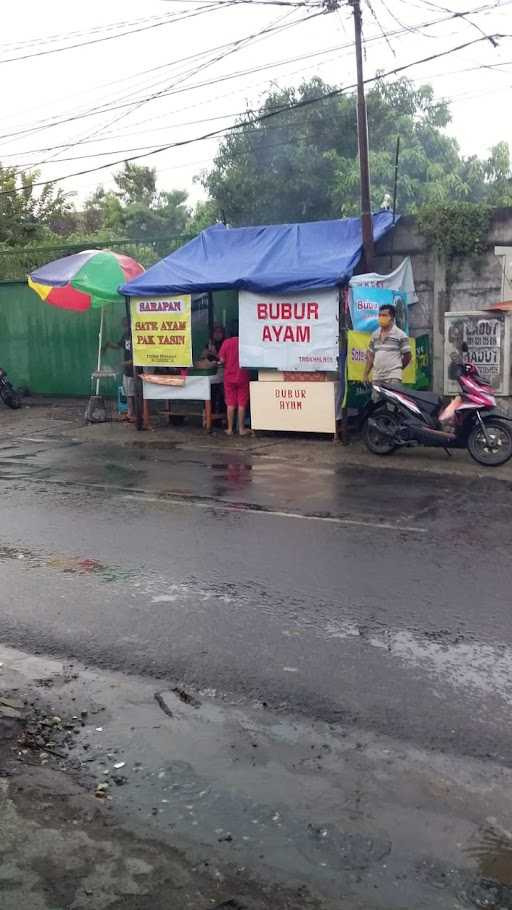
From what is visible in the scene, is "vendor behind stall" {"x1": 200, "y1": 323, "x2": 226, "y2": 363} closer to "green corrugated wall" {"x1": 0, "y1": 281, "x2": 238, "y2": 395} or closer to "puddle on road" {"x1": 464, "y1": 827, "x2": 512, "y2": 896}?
"green corrugated wall" {"x1": 0, "y1": 281, "x2": 238, "y2": 395}

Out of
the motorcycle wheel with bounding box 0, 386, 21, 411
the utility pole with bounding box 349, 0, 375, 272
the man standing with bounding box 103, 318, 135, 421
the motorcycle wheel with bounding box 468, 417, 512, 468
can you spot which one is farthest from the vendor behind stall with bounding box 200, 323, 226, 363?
the motorcycle wheel with bounding box 0, 386, 21, 411

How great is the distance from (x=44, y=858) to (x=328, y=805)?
1083mm

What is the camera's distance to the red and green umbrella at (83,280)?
587 inches

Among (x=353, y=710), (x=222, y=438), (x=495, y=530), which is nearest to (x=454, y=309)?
(x=222, y=438)

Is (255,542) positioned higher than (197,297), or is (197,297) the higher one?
(197,297)

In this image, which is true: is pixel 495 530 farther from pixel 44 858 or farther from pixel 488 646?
pixel 44 858

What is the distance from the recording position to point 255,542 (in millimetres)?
7301

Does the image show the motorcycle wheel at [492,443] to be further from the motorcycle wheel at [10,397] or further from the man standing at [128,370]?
the motorcycle wheel at [10,397]

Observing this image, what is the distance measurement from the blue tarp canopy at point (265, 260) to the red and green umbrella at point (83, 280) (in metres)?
0.95

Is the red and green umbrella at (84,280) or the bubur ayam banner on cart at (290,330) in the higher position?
the red and green umbrella at (84,280)

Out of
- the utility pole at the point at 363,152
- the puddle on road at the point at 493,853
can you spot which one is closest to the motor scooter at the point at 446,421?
the utility pole at the point at 363,152

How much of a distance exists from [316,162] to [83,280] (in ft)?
36.3

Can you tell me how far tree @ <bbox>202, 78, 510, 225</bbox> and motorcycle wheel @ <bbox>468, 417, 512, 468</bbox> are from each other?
13.6 meters

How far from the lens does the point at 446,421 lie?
35.4 ft
